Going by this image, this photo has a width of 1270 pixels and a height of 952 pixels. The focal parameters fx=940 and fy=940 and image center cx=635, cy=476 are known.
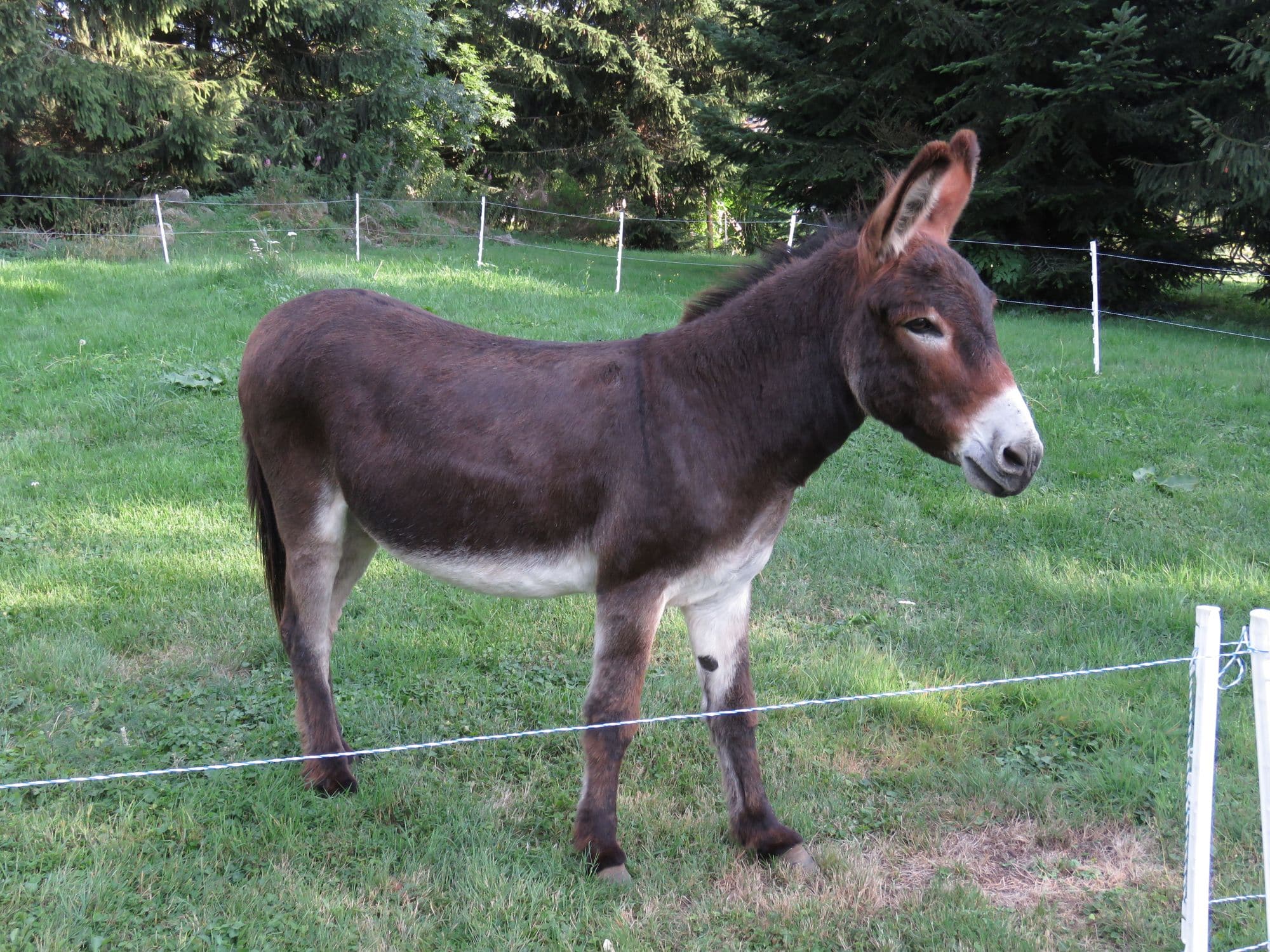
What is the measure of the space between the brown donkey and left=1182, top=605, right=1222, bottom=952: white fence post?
59 centimetres

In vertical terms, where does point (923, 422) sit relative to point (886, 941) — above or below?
above

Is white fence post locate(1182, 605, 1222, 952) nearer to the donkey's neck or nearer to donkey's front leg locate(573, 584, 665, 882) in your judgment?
the donkey's neck

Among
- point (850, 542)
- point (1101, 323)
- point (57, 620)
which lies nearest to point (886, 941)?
point (850, 542)

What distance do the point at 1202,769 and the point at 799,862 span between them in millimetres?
1473

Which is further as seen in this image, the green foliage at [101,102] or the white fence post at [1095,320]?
the green foliage at [101,102]

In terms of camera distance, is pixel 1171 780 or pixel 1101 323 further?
pixel 1101 323

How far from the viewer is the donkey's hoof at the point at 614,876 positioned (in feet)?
10.6

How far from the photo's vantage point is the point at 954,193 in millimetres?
2896

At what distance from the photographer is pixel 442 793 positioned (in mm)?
3736

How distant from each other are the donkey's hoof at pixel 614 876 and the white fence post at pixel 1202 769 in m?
1.68

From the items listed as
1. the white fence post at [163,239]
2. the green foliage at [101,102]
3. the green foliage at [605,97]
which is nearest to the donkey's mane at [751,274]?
the white fence post at [163,239]

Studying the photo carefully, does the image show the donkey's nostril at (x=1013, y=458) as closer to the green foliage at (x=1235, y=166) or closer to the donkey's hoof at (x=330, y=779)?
the donkey's hoof at (x=330, y=779)

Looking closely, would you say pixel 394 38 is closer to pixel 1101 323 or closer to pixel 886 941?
pixel 1101 323

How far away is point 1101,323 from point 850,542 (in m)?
10.1
